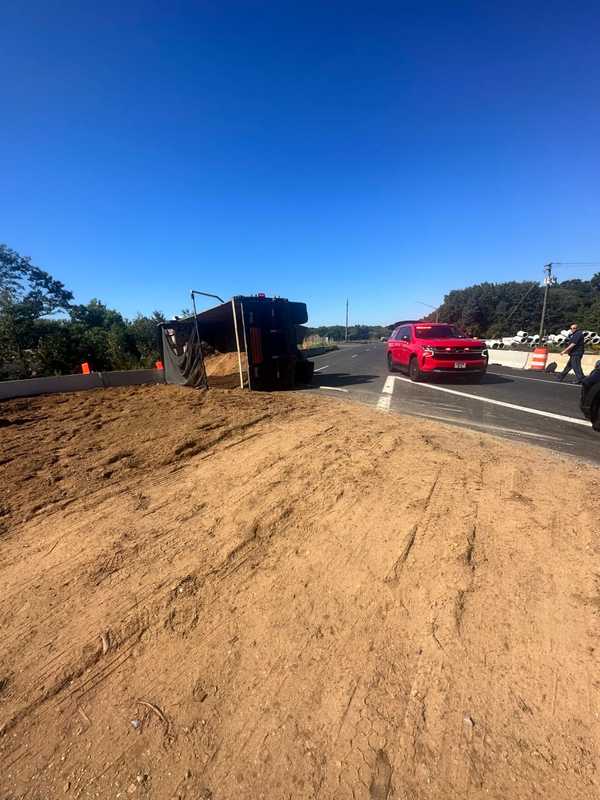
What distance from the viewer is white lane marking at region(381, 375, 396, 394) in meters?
9.68

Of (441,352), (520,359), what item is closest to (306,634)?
(441,352)

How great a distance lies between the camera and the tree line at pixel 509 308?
195ft

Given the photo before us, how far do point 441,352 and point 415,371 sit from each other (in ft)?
3.68

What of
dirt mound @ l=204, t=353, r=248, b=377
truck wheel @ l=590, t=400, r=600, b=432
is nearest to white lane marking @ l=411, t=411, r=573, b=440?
truck wheel @ l=590, t=400, r=600, b=432

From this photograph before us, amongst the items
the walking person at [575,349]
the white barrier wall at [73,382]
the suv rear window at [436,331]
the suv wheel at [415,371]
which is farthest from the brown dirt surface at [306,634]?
the white barrier wall at [73,382]

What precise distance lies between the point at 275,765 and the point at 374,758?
41cm

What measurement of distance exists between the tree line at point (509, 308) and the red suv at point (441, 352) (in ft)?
196

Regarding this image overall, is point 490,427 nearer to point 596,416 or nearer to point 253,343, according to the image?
point 596,416

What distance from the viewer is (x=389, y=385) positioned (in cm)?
1080

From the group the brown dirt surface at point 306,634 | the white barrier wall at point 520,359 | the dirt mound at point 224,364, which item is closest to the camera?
the brown dirt surface at point 306,634

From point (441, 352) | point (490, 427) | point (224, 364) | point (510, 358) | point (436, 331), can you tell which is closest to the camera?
point (490, 427)

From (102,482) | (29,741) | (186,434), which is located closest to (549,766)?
(29,741)

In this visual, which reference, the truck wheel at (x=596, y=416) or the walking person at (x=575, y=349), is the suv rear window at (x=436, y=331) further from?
the truck wheel at (x=596, y=416)

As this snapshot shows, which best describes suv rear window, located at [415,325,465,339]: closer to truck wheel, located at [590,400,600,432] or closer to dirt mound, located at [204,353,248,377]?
dirt mound, located at [204,353,248,377]
